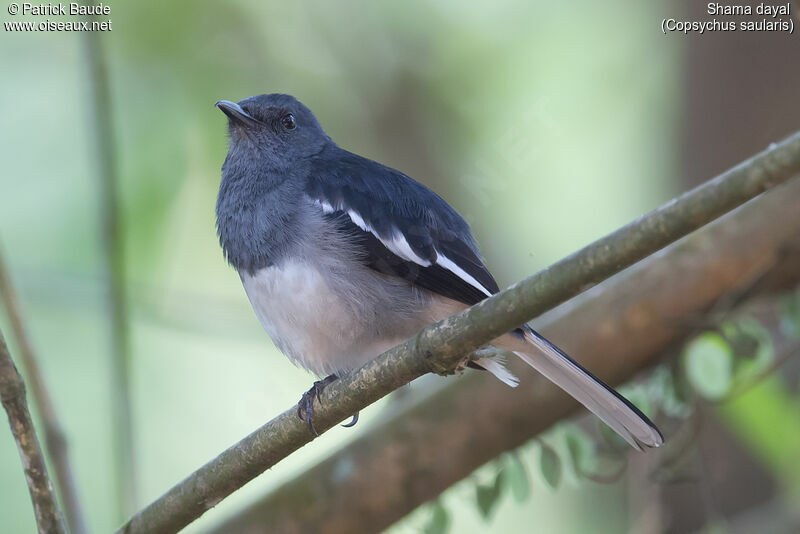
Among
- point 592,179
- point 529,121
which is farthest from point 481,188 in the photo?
point 592,179

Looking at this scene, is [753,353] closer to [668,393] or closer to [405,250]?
[668,393]

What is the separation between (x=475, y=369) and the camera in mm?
3777

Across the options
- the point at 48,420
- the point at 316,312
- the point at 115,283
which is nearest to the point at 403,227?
the point at 316,312

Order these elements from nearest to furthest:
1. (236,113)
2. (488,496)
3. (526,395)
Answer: (488,496) < (526,395) < (236,113)

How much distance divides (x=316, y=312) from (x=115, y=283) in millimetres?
1084

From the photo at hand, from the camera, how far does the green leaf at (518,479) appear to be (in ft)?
11.0

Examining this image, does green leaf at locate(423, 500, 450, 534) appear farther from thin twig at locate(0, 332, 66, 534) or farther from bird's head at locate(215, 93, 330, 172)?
bird's head at locate(215, 93, 330, 172)

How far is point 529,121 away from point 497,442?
183 cm

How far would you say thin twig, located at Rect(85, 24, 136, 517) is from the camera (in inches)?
142

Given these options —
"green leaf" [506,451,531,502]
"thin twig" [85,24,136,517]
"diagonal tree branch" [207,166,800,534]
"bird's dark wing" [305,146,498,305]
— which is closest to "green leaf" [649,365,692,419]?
"diagonal tree branch" [207,166,800,534]

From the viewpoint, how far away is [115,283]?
3.77 metres

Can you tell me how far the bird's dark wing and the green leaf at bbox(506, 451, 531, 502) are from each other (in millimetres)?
736

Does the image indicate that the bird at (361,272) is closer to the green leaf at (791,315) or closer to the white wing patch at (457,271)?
the white wing patch at (457,271)

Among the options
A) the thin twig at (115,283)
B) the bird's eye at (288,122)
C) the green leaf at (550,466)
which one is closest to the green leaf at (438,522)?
the green leaf at (550,466)
